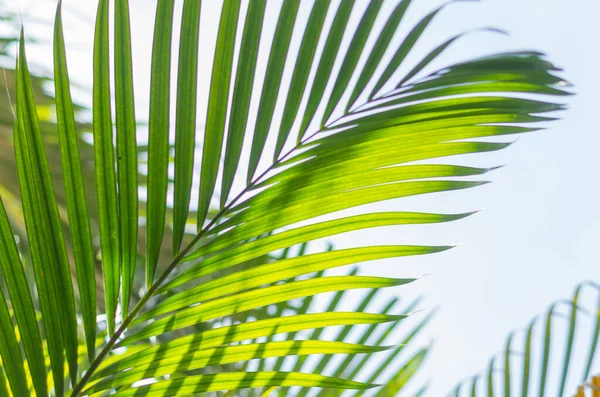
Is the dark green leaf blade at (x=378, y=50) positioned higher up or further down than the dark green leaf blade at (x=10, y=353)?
higher up

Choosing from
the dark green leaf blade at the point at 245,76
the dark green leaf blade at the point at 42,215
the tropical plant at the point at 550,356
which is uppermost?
the dark green leaf blade at the point at 245,76

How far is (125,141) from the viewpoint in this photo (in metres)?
0.57

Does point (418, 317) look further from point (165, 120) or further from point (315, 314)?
point (165, 120)

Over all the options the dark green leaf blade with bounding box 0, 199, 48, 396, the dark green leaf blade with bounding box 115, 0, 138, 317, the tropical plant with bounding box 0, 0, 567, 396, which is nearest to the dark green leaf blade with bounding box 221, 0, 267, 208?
the tropical plant with bounding box 0, 0, 567, 396

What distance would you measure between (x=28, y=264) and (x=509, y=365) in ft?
3.12

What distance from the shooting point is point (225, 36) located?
62 cm

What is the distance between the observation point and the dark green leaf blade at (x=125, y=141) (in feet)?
1.85

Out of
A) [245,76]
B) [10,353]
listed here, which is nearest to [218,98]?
[245,76]

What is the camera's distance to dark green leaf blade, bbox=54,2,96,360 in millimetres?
538

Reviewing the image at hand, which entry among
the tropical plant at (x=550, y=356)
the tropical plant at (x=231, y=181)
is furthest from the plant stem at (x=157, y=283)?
the tropical plant at (x=550, y=356)

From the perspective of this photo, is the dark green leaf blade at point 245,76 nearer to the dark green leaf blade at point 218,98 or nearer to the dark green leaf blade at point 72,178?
the dark green leaf blade at point 218,98

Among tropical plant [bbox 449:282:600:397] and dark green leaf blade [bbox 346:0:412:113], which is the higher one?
dark green leaf blade [bbox 346:0:412:113]

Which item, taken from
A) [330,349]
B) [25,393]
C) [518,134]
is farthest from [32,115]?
[518,134]

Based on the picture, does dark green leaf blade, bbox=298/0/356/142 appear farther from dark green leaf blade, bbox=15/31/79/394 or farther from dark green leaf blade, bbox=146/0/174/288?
dark green leaf blade, bbox=15/31/79/394
